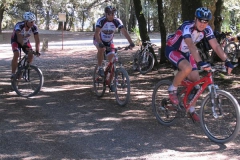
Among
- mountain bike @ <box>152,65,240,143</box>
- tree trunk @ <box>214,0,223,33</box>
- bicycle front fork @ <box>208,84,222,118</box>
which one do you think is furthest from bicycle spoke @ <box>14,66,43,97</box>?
tree trunk @ <box>214,0,223,33</box>

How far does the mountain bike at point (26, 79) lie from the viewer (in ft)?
26.2

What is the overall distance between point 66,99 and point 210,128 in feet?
12.3

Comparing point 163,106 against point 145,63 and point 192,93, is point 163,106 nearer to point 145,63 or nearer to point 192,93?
point 192,93

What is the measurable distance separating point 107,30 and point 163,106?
99.4 inches

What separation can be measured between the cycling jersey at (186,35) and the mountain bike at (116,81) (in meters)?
1.70

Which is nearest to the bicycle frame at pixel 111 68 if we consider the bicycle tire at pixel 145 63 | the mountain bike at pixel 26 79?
the mountain bike at pixel 26 79

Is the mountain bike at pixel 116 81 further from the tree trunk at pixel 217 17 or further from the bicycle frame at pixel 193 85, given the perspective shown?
the tree trunk at pixel 217 17

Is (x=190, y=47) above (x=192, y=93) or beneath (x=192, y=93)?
above

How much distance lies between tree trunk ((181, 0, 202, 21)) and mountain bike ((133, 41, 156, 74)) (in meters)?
2.80

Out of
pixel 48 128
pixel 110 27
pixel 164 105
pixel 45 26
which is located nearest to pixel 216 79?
pixel 110 27

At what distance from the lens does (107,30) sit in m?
7.60

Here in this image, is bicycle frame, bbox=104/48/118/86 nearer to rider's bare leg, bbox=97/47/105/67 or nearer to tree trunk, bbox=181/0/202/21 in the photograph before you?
rider's bare leg, bbox=97/47/105/67

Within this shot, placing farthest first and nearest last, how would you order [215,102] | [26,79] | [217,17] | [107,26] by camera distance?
[217,17] < [26,79] < [107,26] < [215,102]

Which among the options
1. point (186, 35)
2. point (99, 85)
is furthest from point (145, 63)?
point (186, 35)
